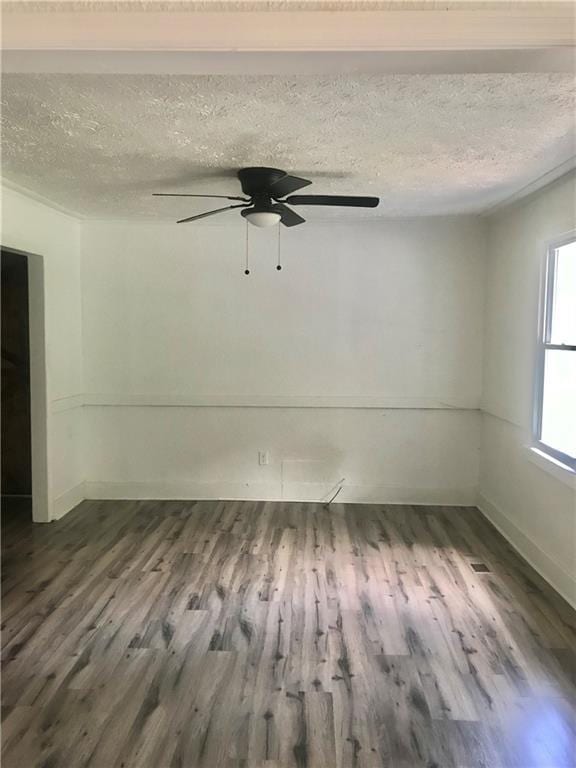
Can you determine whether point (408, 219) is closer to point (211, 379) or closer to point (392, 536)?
point (211, 379)

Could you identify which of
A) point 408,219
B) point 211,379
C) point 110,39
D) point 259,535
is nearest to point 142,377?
point 211,379

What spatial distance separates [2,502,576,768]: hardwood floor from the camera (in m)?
1.98

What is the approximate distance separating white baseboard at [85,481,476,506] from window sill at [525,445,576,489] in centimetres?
126

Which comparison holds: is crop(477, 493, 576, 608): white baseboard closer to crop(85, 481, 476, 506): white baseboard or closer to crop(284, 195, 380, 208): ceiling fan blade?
crop(85, 481, 476, 506): white baseboard

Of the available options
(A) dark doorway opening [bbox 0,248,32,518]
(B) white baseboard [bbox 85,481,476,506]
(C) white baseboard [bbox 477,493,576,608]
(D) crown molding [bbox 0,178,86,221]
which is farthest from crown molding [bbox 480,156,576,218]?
(A) dark doorway opening [bbox 0,248,32,518]

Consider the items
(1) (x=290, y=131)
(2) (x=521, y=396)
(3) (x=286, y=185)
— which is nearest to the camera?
(1) (x=290, y=131)

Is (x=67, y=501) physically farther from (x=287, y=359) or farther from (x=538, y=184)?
(x=538, y=184)

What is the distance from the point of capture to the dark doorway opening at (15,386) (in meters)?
4.79

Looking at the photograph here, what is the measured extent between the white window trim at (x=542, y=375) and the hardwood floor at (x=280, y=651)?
724 mm

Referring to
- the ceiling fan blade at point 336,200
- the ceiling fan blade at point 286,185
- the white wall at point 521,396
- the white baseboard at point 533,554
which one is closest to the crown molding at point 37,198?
the ceiling fan blade at point 286,185

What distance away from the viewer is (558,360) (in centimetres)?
335

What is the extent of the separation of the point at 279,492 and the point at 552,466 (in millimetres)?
2340

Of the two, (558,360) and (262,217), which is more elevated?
(262,217)

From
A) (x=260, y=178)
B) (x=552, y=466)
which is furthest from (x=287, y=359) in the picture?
(x=552, y=466)
